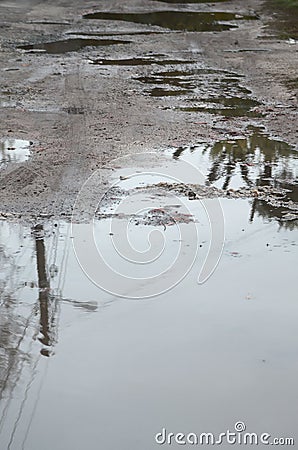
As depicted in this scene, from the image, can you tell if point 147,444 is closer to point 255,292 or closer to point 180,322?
point 180,322

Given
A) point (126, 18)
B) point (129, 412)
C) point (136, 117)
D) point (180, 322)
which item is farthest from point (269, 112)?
point (126, 18)

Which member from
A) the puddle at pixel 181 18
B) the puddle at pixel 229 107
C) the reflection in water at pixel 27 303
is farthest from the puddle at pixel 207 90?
the puddle at pixel 181 18

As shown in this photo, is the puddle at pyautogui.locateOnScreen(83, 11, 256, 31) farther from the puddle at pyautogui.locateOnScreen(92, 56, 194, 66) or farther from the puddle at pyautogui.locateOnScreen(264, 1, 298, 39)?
the puddle at pyautogui.locateOnScreen(92, 56, 194, 66)

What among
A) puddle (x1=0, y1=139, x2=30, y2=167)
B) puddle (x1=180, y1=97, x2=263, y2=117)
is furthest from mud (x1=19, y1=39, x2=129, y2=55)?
puddle (x1=0, y1=139, x2=30, y2=167)

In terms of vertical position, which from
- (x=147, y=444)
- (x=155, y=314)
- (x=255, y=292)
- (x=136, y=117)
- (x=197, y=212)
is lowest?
(x=147, y=444)

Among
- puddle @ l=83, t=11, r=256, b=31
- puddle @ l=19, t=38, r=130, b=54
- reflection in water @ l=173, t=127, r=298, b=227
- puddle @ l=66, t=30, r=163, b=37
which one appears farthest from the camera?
puddle @ l=83, t=11, r=256, b=31

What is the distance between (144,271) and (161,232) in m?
0.82

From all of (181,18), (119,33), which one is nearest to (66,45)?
(119,33)

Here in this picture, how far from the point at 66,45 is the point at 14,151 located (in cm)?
859

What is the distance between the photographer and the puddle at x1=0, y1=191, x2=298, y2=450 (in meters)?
5.18

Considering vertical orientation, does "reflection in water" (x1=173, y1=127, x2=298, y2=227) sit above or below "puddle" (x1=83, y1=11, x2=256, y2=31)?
below

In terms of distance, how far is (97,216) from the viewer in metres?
8.36

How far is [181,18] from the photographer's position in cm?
2320

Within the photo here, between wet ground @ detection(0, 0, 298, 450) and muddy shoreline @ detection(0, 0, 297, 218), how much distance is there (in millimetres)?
50
